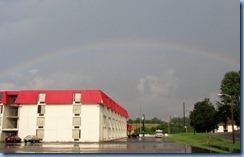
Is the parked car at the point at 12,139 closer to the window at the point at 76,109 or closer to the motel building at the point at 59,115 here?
the motel building at the point at 59,115

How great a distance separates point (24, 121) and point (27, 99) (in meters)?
4.21

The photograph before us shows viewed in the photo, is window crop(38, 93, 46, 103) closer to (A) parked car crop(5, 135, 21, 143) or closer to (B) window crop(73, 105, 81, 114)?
(B) window crop(73, 105, 81, 114)

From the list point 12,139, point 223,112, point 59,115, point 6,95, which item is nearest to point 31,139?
point 12,139

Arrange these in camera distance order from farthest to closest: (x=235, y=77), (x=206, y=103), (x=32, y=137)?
(x=206, y=103), (x=235, y=77), (x=32, y=137)

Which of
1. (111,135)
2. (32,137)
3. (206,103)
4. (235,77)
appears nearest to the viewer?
(32,137)

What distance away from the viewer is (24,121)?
59.7 m

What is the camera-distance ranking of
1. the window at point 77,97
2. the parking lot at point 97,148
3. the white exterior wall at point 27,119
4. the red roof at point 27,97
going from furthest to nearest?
the red roof at point 27,97 → the white exterior wall at point 27,119 → the window at point 77,97 → the parking lot at point 97,148

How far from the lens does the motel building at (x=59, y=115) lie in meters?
57.4

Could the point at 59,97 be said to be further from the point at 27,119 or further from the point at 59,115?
the point at 27,119

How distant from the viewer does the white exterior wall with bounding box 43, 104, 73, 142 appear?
57656 millimetres

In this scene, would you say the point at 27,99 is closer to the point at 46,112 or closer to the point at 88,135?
the point at 46,112

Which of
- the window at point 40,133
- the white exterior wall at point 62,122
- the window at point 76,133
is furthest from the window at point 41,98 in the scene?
the window at point 76,133

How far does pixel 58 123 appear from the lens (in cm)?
5853

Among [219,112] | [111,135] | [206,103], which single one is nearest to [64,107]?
[111,135]
